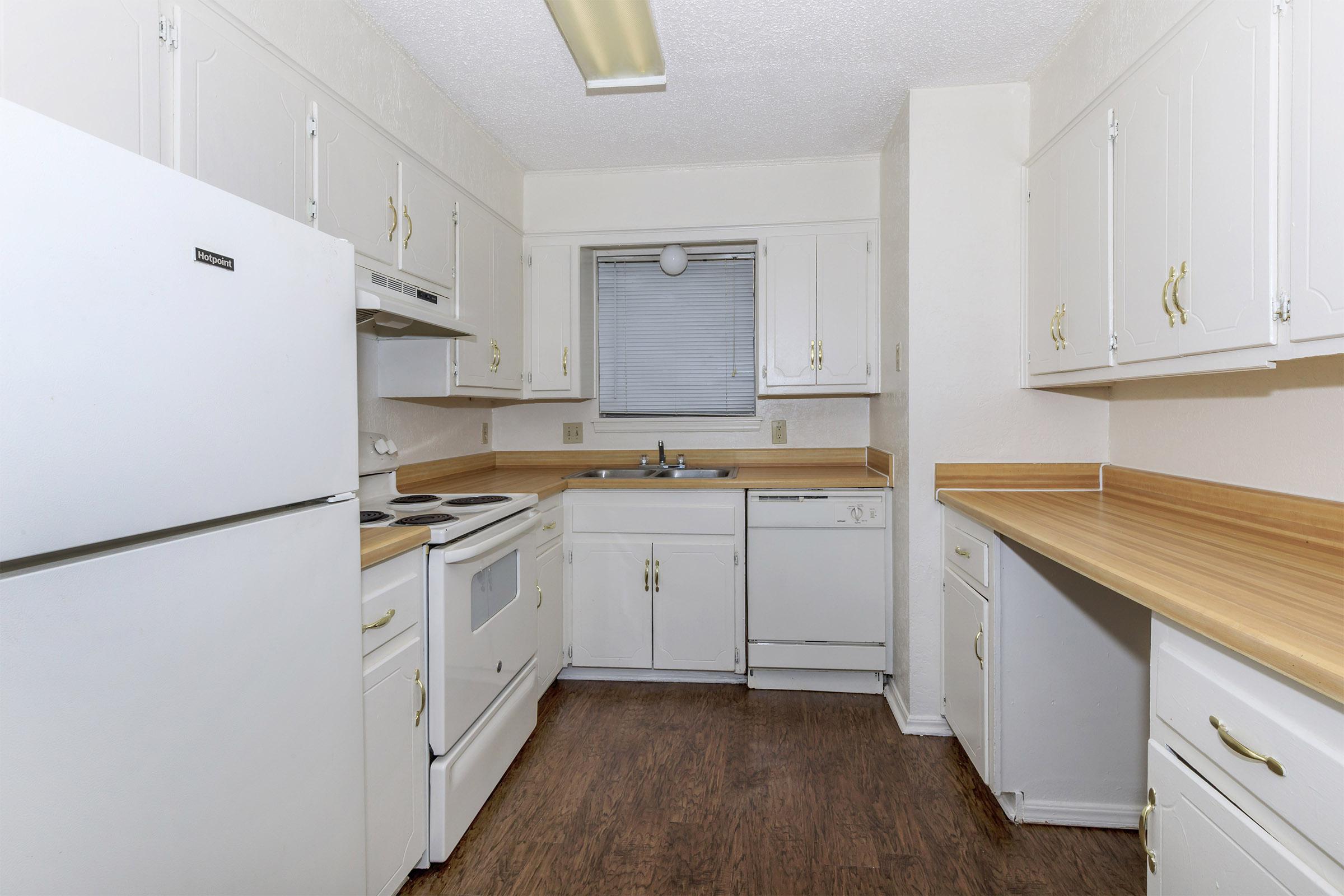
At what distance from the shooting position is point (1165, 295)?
162 centimetres

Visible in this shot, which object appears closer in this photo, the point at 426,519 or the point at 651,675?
the point at 426,519

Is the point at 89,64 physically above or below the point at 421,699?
above

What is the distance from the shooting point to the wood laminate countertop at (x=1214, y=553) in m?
0.92

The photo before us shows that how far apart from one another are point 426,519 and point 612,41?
5.07ft

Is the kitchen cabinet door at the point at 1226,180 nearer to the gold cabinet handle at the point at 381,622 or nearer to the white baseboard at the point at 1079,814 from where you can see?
the white baseboard at the point at 1079,814

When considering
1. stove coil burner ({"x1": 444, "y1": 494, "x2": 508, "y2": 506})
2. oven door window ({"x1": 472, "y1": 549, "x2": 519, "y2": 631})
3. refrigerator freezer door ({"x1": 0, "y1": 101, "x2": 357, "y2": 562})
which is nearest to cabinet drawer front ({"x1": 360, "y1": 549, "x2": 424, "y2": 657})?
oven door window ({"x1": 472, "y1": 549, "x2": 519, "y2": 631})

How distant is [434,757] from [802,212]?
8.92 ft

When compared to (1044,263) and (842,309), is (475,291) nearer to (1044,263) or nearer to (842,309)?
(842,309)

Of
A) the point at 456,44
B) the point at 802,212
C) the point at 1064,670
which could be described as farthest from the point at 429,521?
the point at 802,212

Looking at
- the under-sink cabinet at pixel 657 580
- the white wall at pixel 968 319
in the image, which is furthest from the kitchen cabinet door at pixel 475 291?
the white wall at pixel 968 319

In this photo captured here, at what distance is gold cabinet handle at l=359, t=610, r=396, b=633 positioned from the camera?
4.87 feet

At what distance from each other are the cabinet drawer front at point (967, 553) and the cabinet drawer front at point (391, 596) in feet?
5.31

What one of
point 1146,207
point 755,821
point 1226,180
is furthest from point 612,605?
point 1226,180

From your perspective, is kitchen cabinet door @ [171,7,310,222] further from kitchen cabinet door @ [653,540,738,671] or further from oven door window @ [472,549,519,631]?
kitchen cabinet door @ [653,540,738,671]
